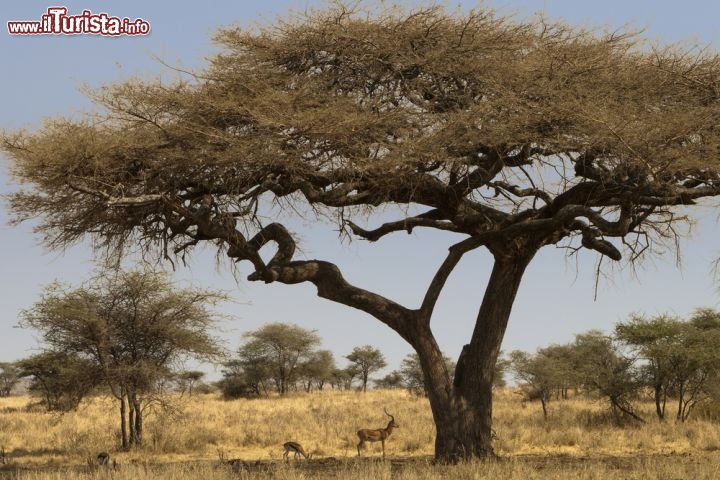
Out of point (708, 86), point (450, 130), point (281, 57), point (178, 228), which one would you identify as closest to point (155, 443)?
point (178, 228)

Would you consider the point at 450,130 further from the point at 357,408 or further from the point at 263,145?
the point at 357,408

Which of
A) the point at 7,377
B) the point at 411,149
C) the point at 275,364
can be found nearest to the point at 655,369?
the point at 411,149

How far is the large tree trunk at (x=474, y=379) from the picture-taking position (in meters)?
14.4

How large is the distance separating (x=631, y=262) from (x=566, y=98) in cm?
396

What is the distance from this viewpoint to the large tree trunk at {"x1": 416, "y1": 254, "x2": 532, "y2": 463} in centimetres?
1435

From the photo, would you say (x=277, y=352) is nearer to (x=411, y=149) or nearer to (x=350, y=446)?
(x=350, y=446)

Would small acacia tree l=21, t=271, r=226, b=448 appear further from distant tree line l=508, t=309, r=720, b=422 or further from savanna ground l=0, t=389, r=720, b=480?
distant tree line l=508, t=309, r=720, b=422

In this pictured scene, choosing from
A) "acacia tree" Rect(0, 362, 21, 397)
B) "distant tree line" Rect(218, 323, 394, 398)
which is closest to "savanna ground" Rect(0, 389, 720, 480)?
"distant tree line" Rect(218, 323, 394, 398)

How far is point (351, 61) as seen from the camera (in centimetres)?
1384

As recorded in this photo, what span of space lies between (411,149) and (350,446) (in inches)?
427

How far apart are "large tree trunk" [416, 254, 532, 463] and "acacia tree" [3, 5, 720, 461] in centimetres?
3

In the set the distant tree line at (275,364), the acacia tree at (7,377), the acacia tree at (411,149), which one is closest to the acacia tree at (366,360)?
the distant tree line at (275,364)

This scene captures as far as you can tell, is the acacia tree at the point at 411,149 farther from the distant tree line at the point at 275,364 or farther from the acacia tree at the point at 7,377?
the acacia tree at the point at 7,377

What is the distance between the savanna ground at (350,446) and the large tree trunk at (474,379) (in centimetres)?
60
